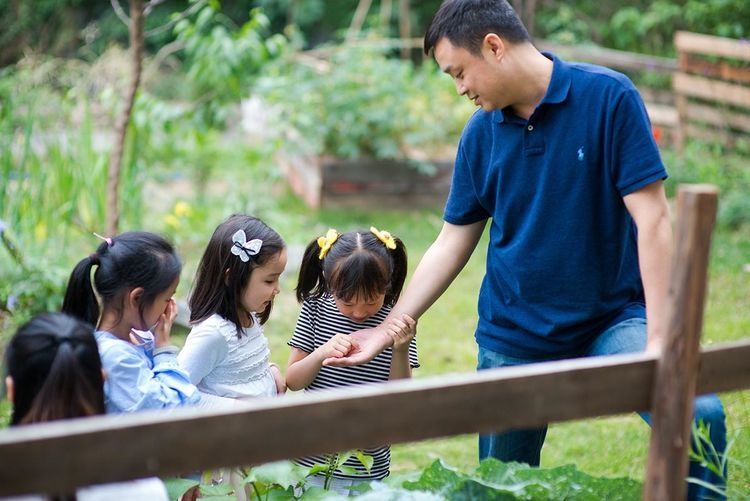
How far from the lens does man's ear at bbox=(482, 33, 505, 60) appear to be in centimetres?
263

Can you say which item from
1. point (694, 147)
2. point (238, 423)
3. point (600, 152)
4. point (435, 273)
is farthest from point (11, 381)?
point (694, 147)

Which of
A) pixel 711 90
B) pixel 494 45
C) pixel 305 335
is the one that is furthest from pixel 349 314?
pixel 711 90

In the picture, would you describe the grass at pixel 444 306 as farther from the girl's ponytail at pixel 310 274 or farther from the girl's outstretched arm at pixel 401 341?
the girl's ponytail at pixel 310 274

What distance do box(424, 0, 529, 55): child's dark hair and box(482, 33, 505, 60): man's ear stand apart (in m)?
0.01

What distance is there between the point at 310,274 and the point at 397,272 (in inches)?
11.2

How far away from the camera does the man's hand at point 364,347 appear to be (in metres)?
2.82

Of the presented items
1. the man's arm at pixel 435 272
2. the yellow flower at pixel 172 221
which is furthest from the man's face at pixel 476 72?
the yellow flower at pixel 172 221

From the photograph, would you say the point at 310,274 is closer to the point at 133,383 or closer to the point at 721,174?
the point at 133,383

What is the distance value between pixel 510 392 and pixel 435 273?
1.09 metres

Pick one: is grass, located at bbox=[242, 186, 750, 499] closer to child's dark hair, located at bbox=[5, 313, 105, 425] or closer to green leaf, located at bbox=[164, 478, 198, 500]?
green leaf, located at bbox=[164, 478, 198, 500]

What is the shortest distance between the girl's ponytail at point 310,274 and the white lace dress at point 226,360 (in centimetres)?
21

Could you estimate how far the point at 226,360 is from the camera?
293 cm

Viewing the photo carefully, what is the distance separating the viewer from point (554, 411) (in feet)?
6.45

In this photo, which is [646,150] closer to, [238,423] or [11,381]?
[238,423]
